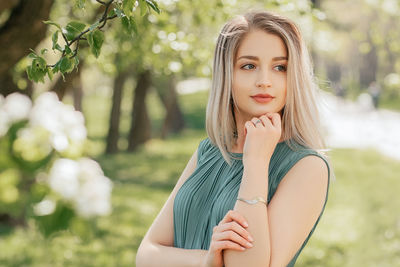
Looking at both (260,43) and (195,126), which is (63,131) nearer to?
(260,43)

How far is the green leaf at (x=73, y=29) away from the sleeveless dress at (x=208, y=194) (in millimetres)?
893

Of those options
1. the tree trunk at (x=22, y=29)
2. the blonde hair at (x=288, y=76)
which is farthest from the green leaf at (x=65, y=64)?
the tree trunk at (x=22, y=29)

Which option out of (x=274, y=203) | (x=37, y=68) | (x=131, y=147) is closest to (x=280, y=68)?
(x=274, y=203)

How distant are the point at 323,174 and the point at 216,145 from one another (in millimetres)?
663

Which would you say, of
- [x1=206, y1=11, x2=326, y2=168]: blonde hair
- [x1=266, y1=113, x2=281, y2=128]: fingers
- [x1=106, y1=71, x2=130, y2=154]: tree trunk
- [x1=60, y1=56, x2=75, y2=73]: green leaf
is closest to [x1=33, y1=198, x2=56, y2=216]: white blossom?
[x1=60, y1=56, x2=75, y2=73]: green leaf

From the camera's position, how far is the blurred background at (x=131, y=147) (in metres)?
0.77

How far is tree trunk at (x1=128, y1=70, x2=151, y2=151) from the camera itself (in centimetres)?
1867

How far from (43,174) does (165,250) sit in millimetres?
1771

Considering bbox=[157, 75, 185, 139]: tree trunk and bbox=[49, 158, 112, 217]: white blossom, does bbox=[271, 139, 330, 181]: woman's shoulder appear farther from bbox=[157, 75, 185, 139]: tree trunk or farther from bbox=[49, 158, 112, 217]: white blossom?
bbox=[157, 75, 185, 139]: tree trunk

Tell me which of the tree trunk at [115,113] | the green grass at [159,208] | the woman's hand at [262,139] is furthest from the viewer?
the tree trunk at [115,113]

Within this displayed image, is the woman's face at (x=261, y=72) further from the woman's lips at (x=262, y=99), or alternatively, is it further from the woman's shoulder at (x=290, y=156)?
the woman's shoulder at (x=290, y=156)

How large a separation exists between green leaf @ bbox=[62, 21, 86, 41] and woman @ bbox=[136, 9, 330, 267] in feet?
2.27

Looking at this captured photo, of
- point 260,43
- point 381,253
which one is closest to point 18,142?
point 260,43

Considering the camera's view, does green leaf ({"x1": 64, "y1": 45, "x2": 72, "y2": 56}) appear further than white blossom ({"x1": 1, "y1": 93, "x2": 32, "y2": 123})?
Yes
